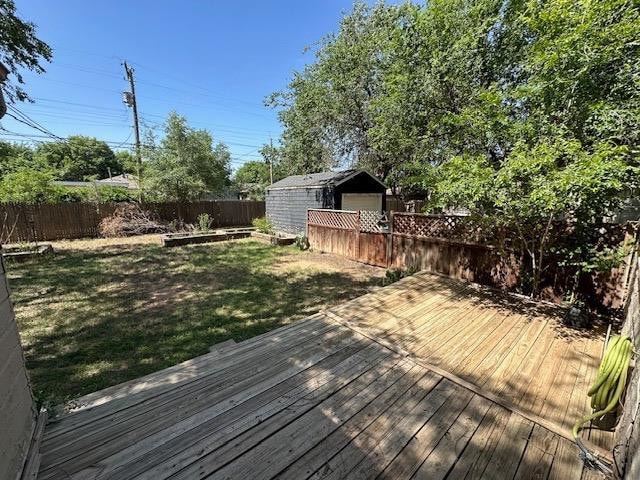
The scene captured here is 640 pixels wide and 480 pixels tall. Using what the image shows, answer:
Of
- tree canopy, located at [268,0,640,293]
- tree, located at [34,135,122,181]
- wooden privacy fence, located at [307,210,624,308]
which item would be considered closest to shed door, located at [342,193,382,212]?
wooden privacy fence, located at [307,210,624,308]

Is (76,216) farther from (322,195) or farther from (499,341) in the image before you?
(499,341)

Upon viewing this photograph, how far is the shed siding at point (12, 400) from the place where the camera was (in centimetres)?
128

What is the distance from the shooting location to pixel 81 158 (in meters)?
33.7

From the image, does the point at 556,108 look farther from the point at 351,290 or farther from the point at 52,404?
the point at 52,404

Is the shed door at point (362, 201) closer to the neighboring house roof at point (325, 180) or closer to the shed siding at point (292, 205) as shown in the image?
the neighboring house roof at point (325, 180)

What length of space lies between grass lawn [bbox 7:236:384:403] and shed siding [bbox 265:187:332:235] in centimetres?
247

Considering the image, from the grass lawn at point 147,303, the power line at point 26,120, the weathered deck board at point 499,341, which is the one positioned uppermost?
the power line at point 26,120

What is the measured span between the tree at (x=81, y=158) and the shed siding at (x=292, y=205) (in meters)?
26.2

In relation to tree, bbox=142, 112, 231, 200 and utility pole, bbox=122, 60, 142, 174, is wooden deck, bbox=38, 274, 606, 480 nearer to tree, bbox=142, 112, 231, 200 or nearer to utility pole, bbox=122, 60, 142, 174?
tree, bbox=142, 112, 231, 200

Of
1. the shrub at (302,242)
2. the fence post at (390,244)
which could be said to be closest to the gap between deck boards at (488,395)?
the fence post at (390,244)

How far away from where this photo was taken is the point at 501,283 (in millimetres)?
4723

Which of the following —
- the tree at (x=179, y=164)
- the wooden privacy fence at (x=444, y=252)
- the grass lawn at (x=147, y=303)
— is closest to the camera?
the grass lawn at (x=147, y=303)

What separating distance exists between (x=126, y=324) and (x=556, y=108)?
6226mm

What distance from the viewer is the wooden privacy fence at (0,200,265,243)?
9.56 m
